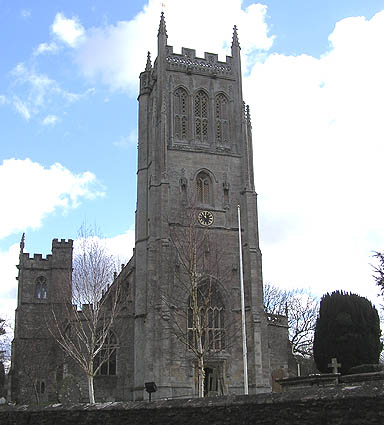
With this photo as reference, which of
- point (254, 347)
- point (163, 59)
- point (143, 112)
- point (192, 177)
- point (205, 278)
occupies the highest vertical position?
point (163, 59)

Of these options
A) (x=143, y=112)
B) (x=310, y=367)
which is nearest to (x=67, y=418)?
(x=143, y=112)

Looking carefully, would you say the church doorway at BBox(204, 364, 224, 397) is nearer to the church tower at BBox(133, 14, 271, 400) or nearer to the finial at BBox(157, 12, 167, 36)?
the church tower at BBox(133, 14, 271, 400)

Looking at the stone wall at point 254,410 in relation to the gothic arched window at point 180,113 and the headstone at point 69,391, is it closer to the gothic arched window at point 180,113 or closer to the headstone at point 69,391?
the headstone at point 69,391

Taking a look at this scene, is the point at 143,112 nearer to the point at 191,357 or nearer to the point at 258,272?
the point at 258,272

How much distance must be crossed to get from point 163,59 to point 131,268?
1464 centimetres

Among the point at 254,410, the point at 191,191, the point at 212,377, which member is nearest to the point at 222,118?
the point at 191,191

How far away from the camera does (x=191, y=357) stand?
117 ft

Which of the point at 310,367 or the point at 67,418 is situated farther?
the point at 310,367

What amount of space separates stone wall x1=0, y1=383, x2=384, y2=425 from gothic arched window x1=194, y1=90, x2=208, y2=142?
29976 mm

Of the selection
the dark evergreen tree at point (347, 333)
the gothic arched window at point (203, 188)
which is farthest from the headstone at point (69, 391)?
the gothic arched window at point (203, 188)

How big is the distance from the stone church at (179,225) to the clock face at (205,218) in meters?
0.06

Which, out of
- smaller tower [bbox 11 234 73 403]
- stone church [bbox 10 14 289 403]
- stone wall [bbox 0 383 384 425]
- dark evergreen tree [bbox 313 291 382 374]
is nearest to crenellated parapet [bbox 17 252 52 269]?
smaller tower [bbox 11 234 73 403]

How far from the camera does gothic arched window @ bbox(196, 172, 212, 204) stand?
40.2 m

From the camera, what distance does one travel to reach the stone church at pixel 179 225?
118 feet
